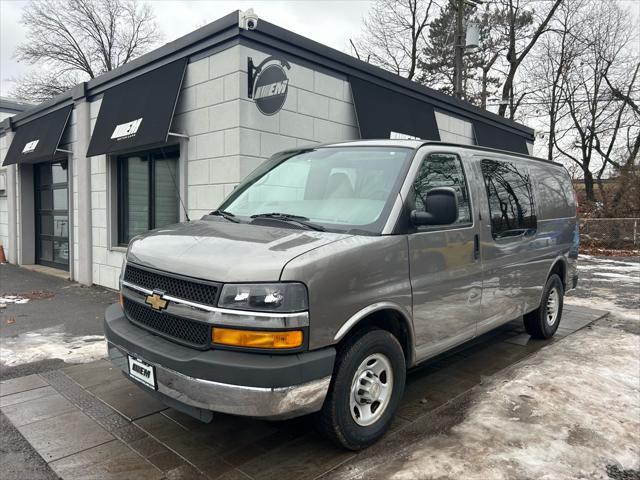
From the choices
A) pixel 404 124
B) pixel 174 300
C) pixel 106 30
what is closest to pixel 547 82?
pixel 404 124

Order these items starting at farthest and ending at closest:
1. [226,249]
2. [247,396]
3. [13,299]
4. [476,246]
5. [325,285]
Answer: [13,299] → [476,246] → [226,249] → [325,285] → [247,396]

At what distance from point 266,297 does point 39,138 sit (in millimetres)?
10907

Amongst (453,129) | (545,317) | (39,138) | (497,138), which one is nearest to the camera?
(545,317)

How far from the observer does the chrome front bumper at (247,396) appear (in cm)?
268

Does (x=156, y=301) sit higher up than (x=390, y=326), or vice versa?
(x=156, y=301)

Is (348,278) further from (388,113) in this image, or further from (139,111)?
(388,113)

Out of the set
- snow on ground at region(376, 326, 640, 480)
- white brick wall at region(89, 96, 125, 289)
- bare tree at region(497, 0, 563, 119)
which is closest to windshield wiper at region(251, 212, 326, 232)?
snow on ground at region(376, 326, 640, 480)

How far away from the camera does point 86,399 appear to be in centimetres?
420

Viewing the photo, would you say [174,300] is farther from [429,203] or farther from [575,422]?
[575,422]

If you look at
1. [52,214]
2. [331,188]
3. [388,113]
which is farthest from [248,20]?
[52,214]

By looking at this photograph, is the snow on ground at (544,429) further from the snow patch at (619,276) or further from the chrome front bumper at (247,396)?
the snow patch at (619,276)

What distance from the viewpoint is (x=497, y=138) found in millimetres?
14188

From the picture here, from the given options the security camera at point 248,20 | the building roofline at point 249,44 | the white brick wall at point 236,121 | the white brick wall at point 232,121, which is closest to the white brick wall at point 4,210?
the building roofline at point 249,44

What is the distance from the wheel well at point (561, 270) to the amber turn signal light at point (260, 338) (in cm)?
441
